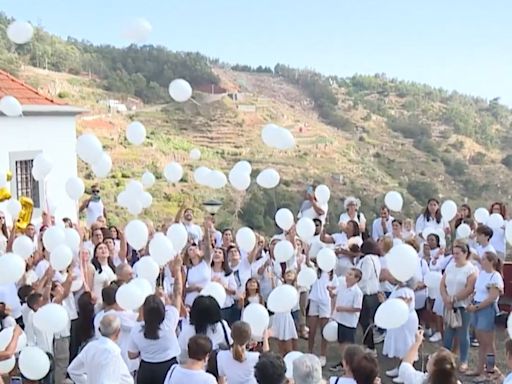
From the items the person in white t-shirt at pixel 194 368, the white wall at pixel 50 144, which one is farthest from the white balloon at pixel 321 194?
the white wall at pixel 50 144

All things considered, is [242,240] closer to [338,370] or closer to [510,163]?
[338,370]

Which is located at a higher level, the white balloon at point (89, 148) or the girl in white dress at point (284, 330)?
the white balloon at point (89, 148)

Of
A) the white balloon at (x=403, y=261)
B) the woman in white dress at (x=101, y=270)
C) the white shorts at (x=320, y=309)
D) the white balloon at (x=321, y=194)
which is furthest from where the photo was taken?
the white balloon at (x=321, y=194)

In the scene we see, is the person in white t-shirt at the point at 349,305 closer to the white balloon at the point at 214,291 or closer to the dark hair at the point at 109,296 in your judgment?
the white balloon at the point at 214,291

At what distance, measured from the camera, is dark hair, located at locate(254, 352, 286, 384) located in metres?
3.56

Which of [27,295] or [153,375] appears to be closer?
[153,375]

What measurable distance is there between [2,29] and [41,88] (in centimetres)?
493

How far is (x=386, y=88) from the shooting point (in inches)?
1818

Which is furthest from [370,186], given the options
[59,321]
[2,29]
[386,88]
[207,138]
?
[59,321]

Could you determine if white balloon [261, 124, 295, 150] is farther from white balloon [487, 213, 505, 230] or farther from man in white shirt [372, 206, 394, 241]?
white balloon [487, 213, 505, 230]

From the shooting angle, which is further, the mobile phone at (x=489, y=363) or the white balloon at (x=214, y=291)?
the mobile phone at (x=489, y=363)

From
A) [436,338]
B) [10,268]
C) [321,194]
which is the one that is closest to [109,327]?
[10,268]

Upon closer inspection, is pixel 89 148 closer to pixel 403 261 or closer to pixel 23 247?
pixel 23 247

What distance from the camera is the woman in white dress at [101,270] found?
660cm
